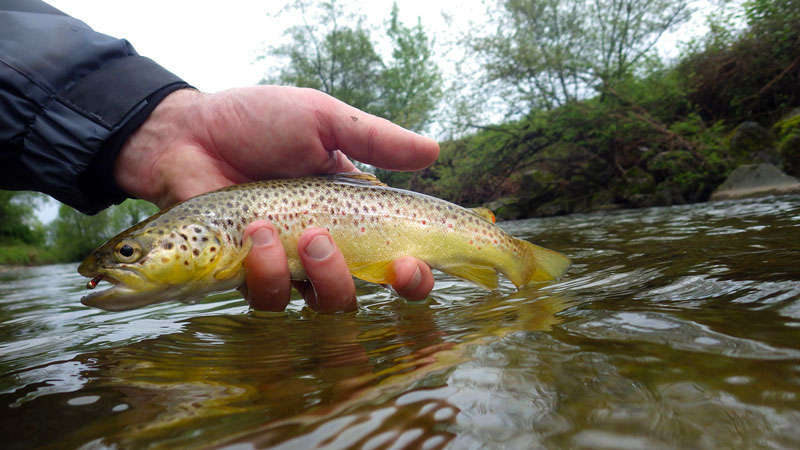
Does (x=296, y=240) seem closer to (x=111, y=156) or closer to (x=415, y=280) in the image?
(x=415, y=280)

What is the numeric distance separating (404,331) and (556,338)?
0.75 meters

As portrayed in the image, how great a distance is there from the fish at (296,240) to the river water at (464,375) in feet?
0.99

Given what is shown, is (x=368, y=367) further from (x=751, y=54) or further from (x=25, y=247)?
(x=25, y=247)

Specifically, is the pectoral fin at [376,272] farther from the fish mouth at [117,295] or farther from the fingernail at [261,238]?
the fish mouth at [117,295]

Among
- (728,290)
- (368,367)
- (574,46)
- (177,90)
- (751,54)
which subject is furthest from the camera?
(574,46)

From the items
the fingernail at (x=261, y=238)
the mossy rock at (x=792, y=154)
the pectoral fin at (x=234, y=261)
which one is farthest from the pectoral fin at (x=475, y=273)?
the mossy rock at (x=792, y=154)

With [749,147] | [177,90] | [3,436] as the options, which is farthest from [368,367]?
[749,147]

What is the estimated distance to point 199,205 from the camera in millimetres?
2551

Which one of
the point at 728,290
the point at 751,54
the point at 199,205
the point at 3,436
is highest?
the point at 751,54

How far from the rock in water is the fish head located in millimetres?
10546

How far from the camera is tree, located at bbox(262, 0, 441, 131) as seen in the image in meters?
31.3

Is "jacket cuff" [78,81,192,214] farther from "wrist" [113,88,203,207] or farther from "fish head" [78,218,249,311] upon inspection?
"fish head" [78,218,249,311]

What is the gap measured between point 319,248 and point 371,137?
0.80 metres

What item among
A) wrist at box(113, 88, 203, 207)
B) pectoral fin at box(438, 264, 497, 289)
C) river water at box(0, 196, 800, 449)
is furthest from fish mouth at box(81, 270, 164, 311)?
pectoral fin at box(438, 264, 497, 289)
